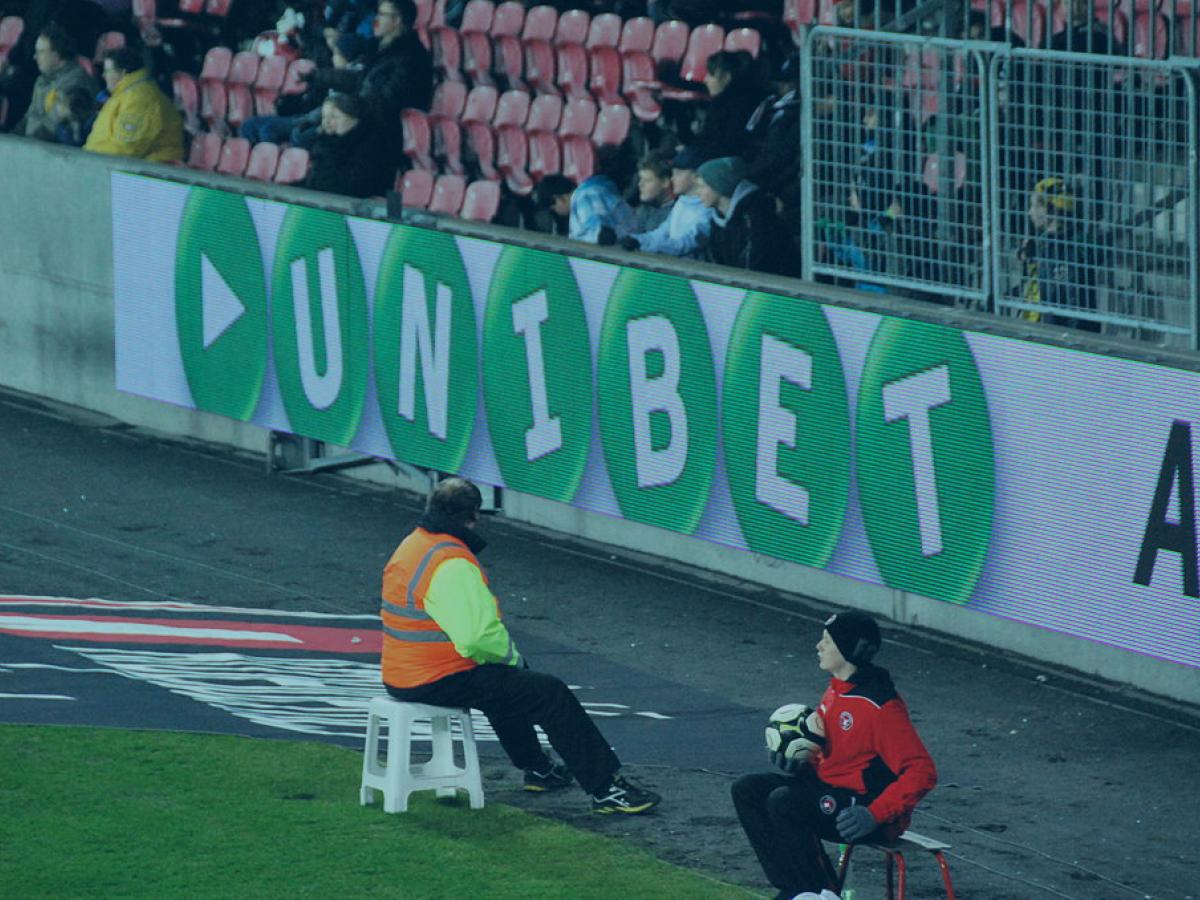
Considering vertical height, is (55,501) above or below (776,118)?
below

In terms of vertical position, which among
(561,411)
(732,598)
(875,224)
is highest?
(875,224)

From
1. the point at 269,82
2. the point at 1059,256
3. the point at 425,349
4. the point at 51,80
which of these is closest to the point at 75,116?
the point at 51,80

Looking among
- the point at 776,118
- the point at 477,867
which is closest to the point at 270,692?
the point at 477,867

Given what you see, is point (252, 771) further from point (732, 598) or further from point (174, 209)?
point (174, 209)

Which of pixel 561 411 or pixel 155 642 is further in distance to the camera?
pixel 561 411

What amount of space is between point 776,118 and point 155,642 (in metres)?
5.15

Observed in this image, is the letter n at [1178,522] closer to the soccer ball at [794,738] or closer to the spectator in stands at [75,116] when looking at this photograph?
the soccer ball at [794,738]

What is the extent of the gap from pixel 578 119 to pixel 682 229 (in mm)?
2936

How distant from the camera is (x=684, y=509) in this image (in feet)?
48.5

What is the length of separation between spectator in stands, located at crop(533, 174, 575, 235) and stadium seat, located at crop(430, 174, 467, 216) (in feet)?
2.55

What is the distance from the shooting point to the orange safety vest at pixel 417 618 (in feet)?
33.7

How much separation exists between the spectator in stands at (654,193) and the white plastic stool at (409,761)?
595 centimetres

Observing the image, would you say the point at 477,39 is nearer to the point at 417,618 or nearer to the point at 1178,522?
the point at 1178,522

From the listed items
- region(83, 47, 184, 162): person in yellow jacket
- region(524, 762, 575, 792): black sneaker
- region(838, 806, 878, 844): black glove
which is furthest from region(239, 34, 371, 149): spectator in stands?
region(838, 806, 878, 844): black glove
